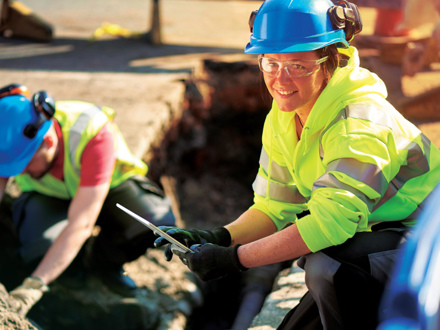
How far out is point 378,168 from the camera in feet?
5.27

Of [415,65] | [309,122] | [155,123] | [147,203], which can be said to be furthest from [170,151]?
[309,122]

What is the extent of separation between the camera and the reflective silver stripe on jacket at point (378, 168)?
161 centimetres

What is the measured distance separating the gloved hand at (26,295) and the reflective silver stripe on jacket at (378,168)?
4.39 ft

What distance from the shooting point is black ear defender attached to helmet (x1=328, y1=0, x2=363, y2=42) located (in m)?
1.74

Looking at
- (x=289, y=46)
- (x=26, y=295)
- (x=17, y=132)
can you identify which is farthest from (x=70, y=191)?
(x=289, y=46)

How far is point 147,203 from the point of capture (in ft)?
9.73

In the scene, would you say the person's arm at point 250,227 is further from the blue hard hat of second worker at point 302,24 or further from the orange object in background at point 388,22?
the orange object in background at point 388,22

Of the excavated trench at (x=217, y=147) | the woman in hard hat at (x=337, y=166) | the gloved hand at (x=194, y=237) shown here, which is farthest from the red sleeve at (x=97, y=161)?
the excavated trench at (x=217, y=147)

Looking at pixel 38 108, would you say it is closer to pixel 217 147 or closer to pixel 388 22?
pixel 217 147

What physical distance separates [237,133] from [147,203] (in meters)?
2.68

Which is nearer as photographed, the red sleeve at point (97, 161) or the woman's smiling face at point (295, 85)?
the woman's smiling face at point (295, 85)

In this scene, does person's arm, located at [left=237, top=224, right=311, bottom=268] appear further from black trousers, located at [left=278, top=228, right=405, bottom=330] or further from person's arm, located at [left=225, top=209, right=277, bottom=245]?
person's arm, located at [left=225, top=209, right=277, bottom=245]

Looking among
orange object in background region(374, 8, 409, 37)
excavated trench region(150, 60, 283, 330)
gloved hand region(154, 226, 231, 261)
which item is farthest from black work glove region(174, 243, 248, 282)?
orange object in background region(374, 8, 409, 37)

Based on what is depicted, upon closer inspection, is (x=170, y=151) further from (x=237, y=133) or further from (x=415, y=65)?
(x=415, y=65)
